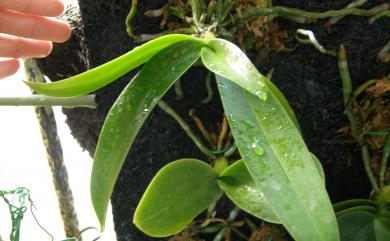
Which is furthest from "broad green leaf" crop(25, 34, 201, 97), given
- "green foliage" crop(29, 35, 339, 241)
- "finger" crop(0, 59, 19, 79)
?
"finger" crop(0, 59, 19, 79)

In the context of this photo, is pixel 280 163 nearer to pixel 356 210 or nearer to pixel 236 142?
pixel 236 142

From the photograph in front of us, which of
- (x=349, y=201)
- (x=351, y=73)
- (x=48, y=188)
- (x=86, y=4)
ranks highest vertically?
(x=86, y=4)

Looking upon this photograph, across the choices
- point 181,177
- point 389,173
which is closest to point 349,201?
point 389,173

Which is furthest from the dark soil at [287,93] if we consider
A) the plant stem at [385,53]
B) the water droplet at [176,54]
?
the water droplet at [176,54]

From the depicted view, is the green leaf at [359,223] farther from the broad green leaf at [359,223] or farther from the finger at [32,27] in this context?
A: the finger at [32,27]

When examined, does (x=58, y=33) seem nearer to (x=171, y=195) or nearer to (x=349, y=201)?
(x=171, y=195)

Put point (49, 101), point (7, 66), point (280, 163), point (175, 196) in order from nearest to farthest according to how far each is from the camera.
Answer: point (280, 163), point (175, 196), point (49, 101), point (7, 66)

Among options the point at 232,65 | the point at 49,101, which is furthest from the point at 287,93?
the point at 49,101
